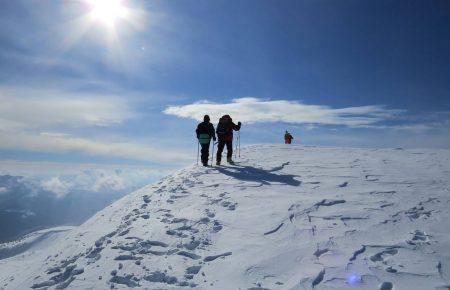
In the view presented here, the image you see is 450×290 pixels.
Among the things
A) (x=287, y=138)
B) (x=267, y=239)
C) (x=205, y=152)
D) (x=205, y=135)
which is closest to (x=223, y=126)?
(x=205, y=135)

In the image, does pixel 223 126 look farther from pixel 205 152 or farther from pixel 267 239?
pixel 267 239

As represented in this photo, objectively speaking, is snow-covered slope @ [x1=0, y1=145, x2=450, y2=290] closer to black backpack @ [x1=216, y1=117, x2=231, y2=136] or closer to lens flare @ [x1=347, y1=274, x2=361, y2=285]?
lens flare @ [x1=347, y1=274, x2=361, y2=285]

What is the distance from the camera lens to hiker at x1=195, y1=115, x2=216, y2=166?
59.4 ft

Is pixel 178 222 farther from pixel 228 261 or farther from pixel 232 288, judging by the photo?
pixel 232 288

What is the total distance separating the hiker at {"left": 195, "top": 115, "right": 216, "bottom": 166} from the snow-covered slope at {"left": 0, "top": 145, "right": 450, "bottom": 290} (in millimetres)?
4118

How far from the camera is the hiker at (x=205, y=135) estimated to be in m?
18.1

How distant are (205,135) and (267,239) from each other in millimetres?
10341

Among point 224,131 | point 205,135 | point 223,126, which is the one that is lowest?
point 205,135

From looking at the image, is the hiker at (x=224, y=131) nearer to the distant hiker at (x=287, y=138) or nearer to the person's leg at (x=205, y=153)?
the person's leg at (x=205, y=153)

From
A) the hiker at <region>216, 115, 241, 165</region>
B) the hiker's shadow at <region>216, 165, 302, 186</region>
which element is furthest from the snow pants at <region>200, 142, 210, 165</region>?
the hiker's shadow at <region>216, 165, 302, 186</region>

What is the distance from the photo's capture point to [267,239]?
8.31 m

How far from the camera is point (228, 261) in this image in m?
7.46

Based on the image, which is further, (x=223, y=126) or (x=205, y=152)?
(x=223, y=126)

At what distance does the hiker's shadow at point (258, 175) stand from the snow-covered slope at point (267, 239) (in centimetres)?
Result: 20
